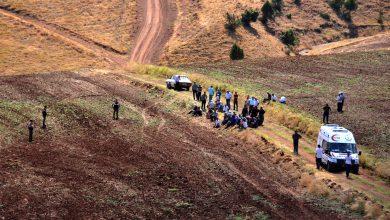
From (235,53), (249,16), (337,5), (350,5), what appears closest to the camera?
(235,53)

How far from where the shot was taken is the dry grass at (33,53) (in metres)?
83.6

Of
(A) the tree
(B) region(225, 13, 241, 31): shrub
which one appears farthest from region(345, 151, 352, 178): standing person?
(A) the tree

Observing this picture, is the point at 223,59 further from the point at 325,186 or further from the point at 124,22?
the point at 325,186

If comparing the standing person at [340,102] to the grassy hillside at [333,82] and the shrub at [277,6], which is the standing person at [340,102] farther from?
the shrub at [277,6]

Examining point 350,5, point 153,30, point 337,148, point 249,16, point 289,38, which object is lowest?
point 337,148

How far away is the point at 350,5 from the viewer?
11844 cm

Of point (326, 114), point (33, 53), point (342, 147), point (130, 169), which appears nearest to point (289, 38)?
point (33, 53)

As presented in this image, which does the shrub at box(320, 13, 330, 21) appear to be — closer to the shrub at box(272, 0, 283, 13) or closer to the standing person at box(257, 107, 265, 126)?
the shrub at box(272, 0, 283, 13)

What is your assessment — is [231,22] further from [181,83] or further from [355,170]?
[355,170]

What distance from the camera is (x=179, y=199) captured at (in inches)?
1462

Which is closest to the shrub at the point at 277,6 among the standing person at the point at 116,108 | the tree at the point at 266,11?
the tree at the point at 266,11

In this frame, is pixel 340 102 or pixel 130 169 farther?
pixel 340 102

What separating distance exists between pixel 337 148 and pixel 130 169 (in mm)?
12847

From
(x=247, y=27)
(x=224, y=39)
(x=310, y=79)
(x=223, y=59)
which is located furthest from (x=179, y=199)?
(x=247, y=27)
